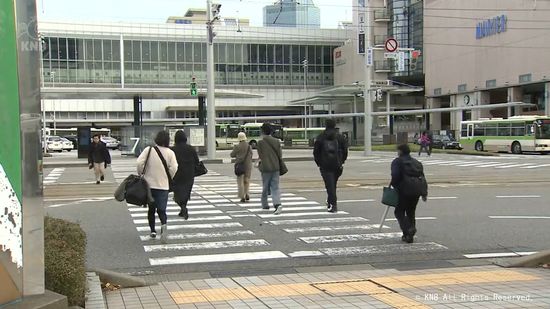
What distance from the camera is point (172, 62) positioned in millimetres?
82312

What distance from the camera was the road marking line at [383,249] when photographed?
8414 mm

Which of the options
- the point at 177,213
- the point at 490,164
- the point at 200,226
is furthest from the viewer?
the point at 490,164

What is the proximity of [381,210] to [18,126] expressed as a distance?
969 centimetres

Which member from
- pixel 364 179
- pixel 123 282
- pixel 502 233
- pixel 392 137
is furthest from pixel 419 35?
pixel 123 282

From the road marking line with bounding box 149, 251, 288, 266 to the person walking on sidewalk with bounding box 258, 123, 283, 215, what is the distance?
3.42 meters

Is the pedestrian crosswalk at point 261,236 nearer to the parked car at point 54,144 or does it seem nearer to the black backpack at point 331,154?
the black backpack at point 331,154

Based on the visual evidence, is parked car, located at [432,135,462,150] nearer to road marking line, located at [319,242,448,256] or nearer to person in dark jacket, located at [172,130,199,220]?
person in dark jacket, located at [172,130,199,220]

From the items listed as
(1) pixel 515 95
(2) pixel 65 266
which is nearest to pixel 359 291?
(2) pixel 65 266

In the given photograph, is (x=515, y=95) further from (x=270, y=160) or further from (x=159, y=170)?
(x=159, y=170)

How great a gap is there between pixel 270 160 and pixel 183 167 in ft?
6.72

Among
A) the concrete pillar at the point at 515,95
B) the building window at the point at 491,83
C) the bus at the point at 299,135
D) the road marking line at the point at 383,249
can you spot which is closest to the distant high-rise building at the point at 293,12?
the bus at the point at 299,135

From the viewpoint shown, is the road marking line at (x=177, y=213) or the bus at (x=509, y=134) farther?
the bus at (x=509, y=134)

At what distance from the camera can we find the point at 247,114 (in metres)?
88.4

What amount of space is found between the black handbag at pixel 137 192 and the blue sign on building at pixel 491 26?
59.0 metres
